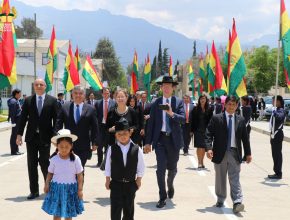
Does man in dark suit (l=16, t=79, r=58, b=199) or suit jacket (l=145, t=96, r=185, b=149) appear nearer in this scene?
suit jacket (l=145, t=96, r=185, b=149)

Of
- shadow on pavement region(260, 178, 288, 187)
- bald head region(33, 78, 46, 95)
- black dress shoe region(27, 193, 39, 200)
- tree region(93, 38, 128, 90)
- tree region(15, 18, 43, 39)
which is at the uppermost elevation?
tree region(15, 18, 43, 39)

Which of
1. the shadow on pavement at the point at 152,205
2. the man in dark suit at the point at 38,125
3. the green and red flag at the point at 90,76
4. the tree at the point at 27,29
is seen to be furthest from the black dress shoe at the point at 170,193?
the tree at the point at 27,29

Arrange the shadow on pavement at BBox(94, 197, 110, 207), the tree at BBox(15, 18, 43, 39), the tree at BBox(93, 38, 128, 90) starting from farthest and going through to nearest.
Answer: the tree at BBox(15, 18, 43, 39)
the tree at BBox(93, 38, 128, 90)
the shadow on pavement at BBox(94, 197, 110, 207)

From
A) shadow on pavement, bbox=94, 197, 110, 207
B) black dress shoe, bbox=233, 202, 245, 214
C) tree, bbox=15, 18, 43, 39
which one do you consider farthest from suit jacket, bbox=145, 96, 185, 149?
tree, bbox=15, 18, 43, 39

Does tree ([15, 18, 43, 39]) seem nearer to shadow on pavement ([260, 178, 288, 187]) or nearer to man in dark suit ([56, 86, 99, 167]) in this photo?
shadow on pavement ([260, 178, 288, 187])

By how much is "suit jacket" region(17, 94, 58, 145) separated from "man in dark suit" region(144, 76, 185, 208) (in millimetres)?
1694

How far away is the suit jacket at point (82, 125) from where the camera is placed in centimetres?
759

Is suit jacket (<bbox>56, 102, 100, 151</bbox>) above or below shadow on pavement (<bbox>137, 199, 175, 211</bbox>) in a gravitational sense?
above

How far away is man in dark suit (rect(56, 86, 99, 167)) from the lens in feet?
24.9

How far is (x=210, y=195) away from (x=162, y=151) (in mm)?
1393

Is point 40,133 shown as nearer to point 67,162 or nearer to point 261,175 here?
point 67,162

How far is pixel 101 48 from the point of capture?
109 metres

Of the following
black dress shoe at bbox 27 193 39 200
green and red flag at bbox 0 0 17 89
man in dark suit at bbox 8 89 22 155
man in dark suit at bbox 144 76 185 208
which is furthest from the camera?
man in dark suit at bbox 8 89 22 155

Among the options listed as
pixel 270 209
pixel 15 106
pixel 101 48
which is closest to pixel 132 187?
pixel 270 209
